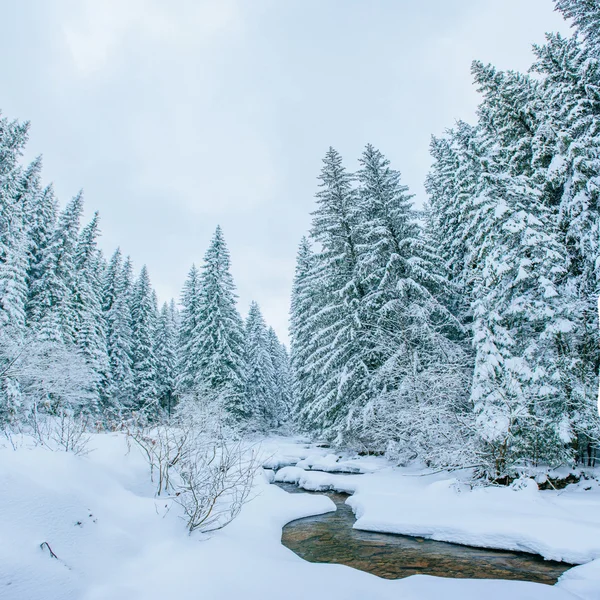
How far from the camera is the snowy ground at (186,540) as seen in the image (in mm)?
4570

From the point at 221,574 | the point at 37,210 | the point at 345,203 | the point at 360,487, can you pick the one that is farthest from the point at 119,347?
the point at 221,574

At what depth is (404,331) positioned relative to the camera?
51.1 feet

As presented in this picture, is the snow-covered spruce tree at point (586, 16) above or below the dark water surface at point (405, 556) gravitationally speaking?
above

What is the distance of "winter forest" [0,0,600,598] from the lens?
10.3m

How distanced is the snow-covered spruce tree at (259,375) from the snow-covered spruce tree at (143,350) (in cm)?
940

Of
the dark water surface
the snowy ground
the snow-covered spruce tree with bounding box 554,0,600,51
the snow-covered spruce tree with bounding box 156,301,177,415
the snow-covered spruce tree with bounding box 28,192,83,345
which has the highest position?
the snow-covered spruce tree with bounding box 554,0,600,51

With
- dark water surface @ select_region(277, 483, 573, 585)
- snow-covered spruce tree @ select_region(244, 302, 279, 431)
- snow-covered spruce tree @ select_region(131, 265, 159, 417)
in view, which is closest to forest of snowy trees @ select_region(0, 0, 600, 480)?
snow-covered spruce tree @ select_region(131, 265, 159, 417)

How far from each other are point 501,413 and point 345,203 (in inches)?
561

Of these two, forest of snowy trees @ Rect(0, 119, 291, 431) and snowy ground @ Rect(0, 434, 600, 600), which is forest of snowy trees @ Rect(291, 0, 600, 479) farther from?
forest of snowy trees @ Rect(0, 119, 291, 431)

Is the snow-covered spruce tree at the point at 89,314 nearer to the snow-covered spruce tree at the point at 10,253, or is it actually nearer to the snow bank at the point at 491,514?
the snow-covered spruce tree at the point at 10,253

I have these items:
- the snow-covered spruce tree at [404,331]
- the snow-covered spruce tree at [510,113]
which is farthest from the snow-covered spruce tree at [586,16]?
the snow-covered spruce tree at [404,331]

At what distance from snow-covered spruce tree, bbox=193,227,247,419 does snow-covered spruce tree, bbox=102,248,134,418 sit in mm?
8136

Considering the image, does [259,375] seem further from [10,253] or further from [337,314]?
[10,253]

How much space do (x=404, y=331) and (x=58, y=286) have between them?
80.7 feet
